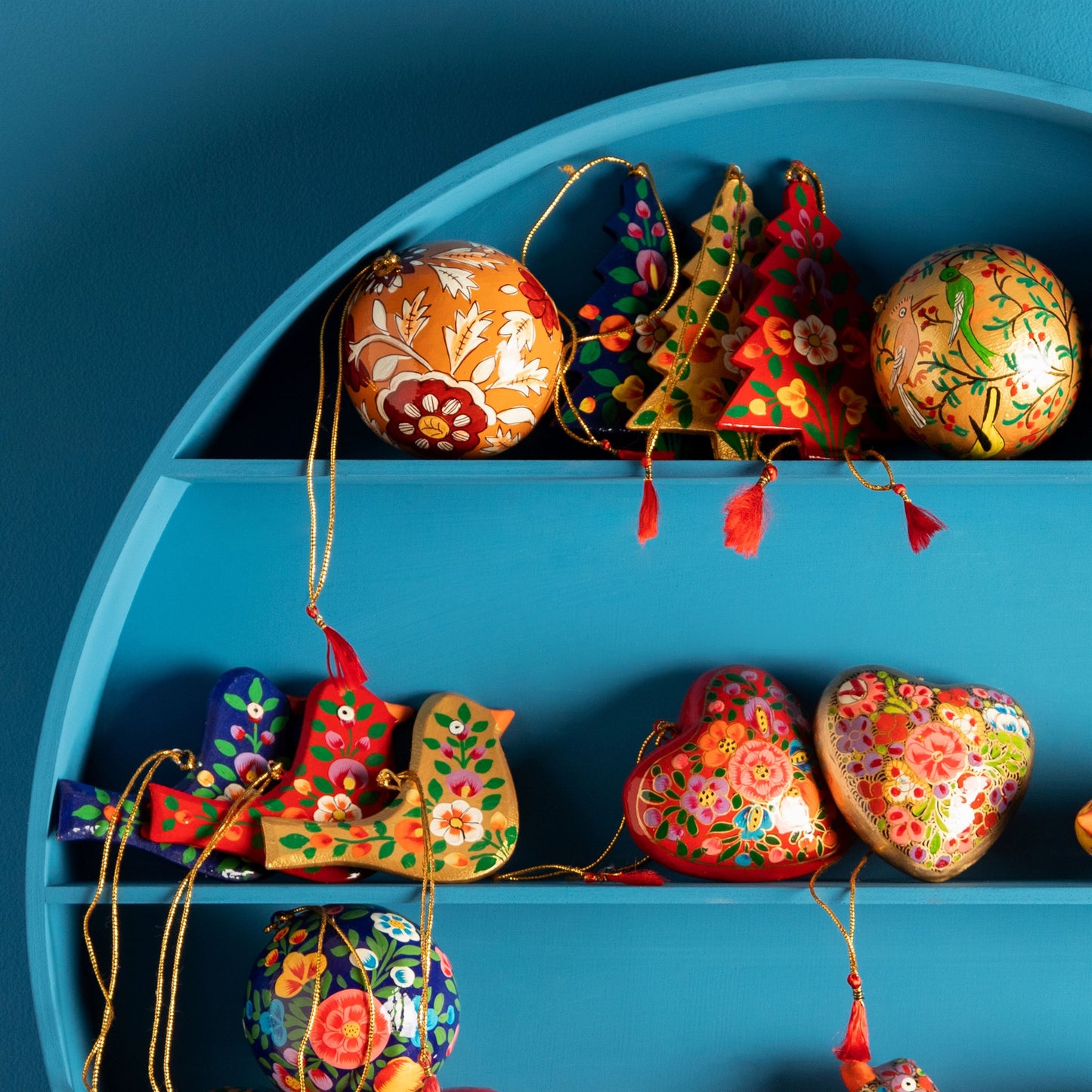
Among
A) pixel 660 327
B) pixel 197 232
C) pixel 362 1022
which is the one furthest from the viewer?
pixel 197 232

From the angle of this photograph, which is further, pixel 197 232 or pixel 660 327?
pixel 197 232

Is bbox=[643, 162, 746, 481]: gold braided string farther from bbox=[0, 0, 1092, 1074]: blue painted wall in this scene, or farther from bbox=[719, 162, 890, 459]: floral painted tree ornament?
bbox=[0, 0, 1092, 1074]: blue painted wall

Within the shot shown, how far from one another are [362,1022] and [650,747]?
30 cm

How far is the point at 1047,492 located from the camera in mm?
899

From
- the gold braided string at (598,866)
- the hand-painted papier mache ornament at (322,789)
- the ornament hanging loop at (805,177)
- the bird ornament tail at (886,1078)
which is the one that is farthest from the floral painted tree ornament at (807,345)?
the bird ornament tail at (886,1078)

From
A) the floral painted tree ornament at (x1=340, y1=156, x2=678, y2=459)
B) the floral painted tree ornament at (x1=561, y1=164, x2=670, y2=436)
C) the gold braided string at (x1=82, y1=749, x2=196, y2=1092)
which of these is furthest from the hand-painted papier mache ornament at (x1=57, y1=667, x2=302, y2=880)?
the floral painted tree ornament at (x1=561, y1=164, x2=670, y2=436)

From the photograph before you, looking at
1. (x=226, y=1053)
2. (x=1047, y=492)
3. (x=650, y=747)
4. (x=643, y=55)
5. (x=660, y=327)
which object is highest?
(x=643, y=55)

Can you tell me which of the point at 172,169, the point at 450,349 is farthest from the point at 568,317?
the point at 172,169

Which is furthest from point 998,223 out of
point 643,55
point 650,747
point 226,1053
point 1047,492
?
point 226,1053

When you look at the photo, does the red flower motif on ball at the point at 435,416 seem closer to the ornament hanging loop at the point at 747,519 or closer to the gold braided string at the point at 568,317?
the gold braided string at the point at 568,317

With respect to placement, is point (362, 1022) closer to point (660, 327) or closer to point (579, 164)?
point (660, 327)

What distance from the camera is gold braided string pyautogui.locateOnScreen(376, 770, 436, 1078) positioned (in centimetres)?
78

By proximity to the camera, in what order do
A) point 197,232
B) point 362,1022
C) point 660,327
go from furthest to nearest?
point 197,232 → point 660,327 → point 362,1022

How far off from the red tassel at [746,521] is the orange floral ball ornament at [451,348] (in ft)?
0.54
